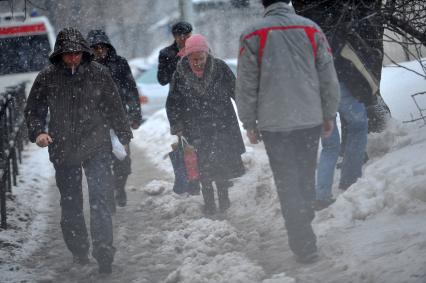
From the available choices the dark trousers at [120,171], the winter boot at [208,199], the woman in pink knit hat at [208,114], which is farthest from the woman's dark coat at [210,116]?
the dark trousers at [120,171]

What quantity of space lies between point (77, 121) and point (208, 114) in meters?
1.69

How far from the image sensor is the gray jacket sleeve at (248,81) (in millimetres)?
4223

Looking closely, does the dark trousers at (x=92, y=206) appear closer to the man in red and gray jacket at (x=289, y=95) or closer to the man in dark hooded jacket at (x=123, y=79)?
the man in red and gray jacket at (x=289, y=95)

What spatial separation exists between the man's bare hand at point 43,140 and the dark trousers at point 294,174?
166 centimetres

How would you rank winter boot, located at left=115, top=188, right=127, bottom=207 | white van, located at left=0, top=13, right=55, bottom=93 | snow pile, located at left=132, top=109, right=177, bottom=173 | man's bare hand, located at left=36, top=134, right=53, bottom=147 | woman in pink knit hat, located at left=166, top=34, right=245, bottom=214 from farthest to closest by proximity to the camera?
white van, located at left=0, top=13, right=55, bottom=93 < snow pile, located at left=132, top=109, right=177, bottom=173 < winter boot, located at left=115, top=188, right=127, bottom=207 < woman in pink knit hat, located at left=166, top=34, right=245, bottom=214 < man's bare hand, located at left=36, top=134, right=53, bottom=147

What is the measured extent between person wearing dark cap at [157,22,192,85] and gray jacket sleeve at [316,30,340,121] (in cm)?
281

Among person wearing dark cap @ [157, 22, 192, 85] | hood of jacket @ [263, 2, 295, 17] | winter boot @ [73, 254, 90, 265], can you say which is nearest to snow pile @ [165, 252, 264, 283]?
winter boot @ [73, 254, 90, 265]

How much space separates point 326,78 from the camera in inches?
170

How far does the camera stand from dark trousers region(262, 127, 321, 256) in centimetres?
434

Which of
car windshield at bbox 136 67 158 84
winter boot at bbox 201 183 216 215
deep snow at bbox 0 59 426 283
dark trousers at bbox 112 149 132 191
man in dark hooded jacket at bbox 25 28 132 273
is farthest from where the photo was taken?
car windshield at bbox 136 67 158 84

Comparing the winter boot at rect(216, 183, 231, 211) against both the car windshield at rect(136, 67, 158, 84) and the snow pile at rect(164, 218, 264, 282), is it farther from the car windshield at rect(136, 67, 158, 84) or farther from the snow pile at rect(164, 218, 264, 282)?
the car windshield at rect(136, 67, 158, 84)

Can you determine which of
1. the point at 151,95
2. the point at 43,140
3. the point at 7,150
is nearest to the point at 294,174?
the point at 43,140

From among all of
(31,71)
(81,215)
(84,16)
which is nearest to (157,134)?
(31,71)

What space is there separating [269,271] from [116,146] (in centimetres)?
180
